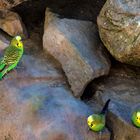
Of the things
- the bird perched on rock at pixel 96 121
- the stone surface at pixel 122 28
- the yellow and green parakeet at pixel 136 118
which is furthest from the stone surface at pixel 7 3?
the yellow and green parakeet at pixel 136 118

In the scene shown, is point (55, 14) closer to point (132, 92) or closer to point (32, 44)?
point (32, 44)

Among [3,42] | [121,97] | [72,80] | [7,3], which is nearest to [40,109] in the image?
[72,80]

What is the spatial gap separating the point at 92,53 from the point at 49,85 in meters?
0.75

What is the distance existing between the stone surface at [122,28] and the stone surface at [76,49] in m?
0.30

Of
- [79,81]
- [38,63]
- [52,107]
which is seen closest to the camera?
[52,107]

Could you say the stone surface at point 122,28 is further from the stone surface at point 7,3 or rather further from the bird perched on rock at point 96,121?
the stone surface at point 7,3

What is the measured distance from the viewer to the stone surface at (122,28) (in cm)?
473

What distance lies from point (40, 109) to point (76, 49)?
0.98 metres

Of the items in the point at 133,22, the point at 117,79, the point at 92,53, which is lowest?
the point at 117,79

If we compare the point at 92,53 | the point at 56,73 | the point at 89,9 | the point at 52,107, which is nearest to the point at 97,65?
the point at 92,53

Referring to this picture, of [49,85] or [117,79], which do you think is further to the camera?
[117,79]

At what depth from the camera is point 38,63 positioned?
5.32 m

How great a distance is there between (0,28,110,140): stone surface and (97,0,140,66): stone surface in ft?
2.65

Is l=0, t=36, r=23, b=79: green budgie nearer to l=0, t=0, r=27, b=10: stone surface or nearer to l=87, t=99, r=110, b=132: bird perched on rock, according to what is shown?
l=0, t=0, r=27, b=10: stone surface
